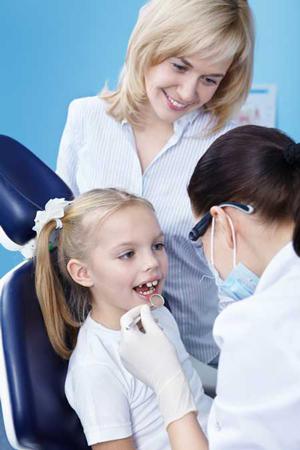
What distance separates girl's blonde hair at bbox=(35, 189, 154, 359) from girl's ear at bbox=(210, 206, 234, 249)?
0.45 metres

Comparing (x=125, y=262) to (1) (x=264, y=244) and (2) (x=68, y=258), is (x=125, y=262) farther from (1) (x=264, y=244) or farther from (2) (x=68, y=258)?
(1) (x=264, y=244)

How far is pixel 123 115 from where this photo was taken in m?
1.77

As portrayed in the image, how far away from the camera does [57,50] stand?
2965 mm

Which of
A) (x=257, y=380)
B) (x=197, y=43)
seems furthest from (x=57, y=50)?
(x=257, y=380)

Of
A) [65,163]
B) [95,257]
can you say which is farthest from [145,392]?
[65,163]

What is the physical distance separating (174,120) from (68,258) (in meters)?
0.42

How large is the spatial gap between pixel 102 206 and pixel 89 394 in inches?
16.8

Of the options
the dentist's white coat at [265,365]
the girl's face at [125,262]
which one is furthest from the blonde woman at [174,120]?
the dentist's white coat at [265,365]

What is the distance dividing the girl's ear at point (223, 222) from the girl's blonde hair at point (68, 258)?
452 millimetres

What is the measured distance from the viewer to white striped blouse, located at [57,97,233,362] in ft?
5.62

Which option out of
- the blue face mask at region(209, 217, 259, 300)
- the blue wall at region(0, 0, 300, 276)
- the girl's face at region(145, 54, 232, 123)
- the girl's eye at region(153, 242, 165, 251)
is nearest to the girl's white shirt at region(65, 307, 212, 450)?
the girl's eye at region(153, 242, 165, 251)

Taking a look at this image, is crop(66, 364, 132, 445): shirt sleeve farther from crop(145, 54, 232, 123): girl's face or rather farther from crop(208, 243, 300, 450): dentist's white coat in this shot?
crop(145, 54, 232, 123): girl's face

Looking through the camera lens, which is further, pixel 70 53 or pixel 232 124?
pixel 70 53

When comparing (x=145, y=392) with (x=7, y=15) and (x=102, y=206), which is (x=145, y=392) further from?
(x=7, y=15)
